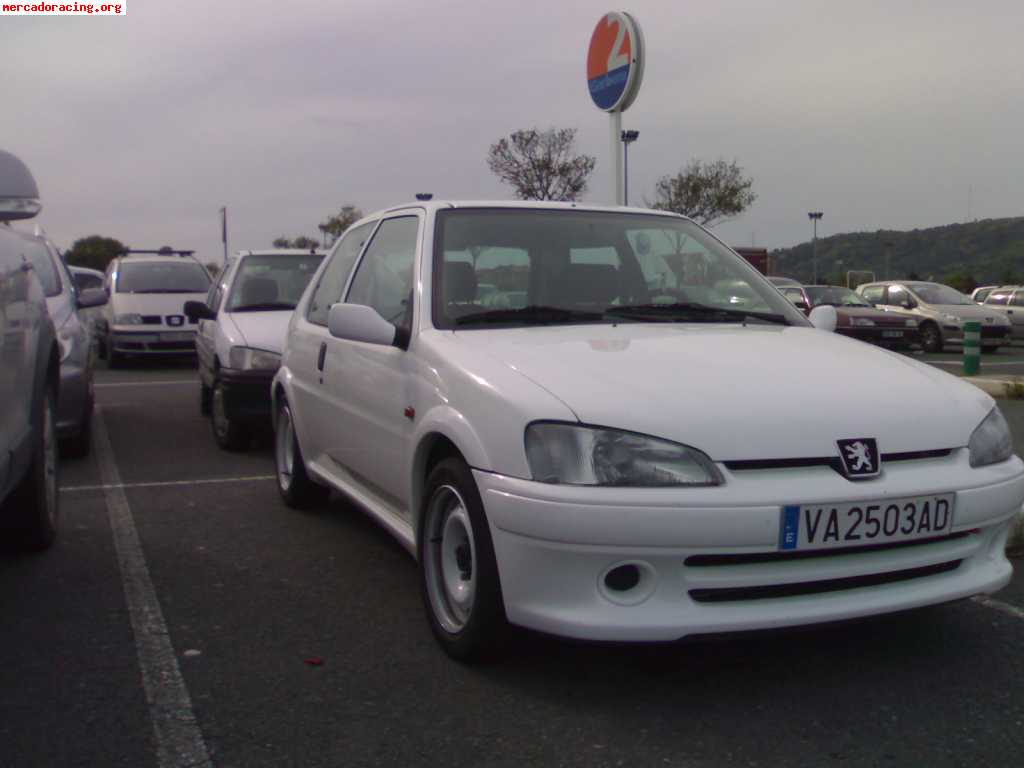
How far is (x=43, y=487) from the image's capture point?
4.79 metres

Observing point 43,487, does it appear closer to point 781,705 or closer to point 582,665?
point 582,665

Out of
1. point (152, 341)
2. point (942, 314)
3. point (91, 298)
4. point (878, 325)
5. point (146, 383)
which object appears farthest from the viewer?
point (942, 314)

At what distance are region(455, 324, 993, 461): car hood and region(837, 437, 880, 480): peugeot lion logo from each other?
0.02 m

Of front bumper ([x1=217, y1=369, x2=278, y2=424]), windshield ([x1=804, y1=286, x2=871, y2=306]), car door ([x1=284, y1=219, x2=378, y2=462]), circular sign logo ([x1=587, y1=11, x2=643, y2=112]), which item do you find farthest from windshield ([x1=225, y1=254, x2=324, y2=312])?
windshield ([x1=804, y1=286, x2=871, y2=306])

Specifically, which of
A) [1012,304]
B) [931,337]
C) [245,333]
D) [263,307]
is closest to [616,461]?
[245,333]

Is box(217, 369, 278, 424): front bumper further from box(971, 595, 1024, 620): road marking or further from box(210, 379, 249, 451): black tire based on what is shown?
box(971, 595, 1024, 620): road marking

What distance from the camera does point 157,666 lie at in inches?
138

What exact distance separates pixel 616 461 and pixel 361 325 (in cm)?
142

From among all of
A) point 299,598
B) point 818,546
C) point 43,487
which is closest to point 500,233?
point 299,598

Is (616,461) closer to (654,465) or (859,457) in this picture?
(654,465)

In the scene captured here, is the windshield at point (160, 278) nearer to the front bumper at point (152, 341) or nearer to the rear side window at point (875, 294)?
the front bumper at point (152, 341)

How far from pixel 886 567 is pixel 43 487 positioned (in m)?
3.53

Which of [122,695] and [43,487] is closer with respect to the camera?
[122,695]

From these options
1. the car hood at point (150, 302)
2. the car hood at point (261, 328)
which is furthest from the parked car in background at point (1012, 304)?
the car hood at point (261, 328)
